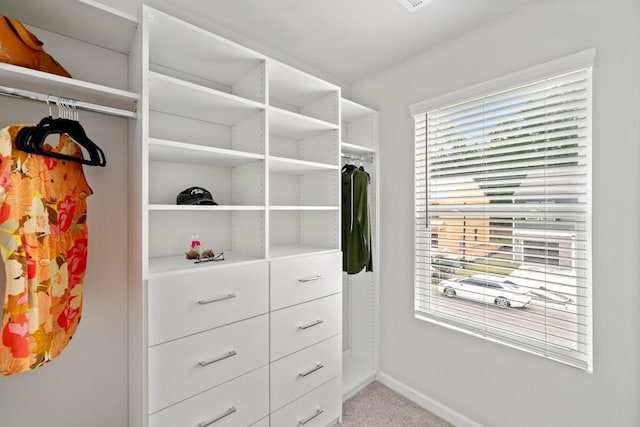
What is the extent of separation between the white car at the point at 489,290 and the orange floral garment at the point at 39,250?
2.19 metres

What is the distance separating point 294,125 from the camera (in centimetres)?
188

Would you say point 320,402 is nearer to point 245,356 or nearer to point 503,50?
point 245,356

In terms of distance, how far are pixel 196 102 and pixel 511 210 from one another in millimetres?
1919

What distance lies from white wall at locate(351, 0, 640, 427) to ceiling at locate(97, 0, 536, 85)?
17 cm

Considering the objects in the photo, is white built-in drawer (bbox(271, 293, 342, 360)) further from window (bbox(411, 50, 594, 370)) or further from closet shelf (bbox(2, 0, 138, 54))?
closet shelf (bbox(2, 0, 138, 54))

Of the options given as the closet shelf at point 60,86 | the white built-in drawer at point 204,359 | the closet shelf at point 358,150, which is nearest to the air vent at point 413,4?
the closet shelf at point 358,150

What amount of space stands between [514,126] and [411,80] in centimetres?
86

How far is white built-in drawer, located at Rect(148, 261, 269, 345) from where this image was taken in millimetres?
1202

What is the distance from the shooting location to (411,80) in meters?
2.22

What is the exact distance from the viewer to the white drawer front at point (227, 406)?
1.24 meters

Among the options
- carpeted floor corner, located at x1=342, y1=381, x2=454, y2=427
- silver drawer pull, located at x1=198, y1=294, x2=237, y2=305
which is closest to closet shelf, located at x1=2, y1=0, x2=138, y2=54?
silver drawer pull, located at x1=198, y1=294, x2=237, y2=305

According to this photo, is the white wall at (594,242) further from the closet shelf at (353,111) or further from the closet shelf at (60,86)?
the closet shelf at (60,86)

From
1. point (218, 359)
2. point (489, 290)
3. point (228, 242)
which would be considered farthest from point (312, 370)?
point (489, 290)

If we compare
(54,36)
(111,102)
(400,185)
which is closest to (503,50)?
(400,185)
